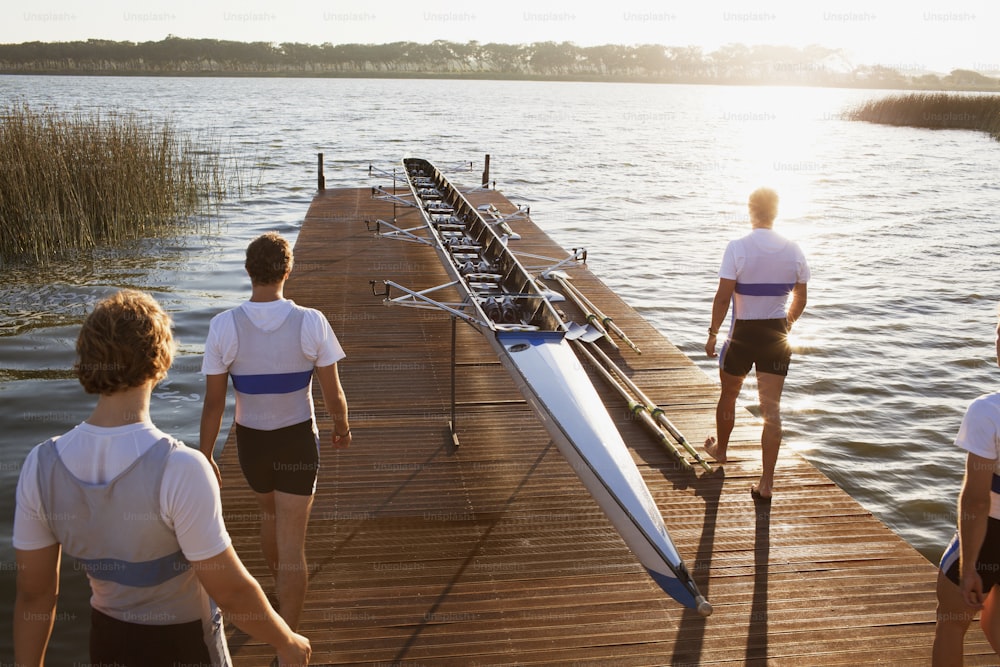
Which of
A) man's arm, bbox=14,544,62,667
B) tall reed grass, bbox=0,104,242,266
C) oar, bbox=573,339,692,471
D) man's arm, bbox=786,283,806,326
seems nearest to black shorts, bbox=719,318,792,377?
man's arm, bbox=786,283,806,326

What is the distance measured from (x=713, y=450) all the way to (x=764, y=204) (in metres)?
2.20

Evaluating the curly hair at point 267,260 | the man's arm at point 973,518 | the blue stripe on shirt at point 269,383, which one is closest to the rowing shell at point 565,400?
the man's arm at point 973,518

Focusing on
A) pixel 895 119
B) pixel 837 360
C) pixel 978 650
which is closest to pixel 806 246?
pixel 837 360

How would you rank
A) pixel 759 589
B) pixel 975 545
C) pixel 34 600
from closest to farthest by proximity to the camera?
pixel 34 600
pixel 975 545
pixel 759 589

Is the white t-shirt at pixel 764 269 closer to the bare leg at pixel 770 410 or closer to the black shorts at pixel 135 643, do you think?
the bare leg at pixel 770 410

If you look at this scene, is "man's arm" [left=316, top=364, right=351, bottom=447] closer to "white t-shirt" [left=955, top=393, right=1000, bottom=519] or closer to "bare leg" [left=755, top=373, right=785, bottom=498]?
"white t-shirt" [left=955, top=393, right=1000, bottom=519]

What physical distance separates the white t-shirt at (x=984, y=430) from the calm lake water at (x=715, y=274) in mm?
4788

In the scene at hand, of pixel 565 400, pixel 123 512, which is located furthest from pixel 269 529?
pixel 565 400

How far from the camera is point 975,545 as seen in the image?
296 centimetres

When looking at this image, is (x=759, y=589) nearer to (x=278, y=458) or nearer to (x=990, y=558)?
(x=990, y=558)

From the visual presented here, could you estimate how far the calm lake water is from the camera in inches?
341

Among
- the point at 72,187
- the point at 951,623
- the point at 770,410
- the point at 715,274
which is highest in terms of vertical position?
the point at 72,187

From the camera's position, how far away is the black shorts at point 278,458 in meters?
3.70

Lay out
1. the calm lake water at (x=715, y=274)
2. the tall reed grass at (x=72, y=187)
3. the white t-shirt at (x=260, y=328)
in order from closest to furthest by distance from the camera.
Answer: the white t-shirt at (x=260, y=328) → the calm lake water at (x=715, y=274) → the tall reed grass at (x=72, y=187)
